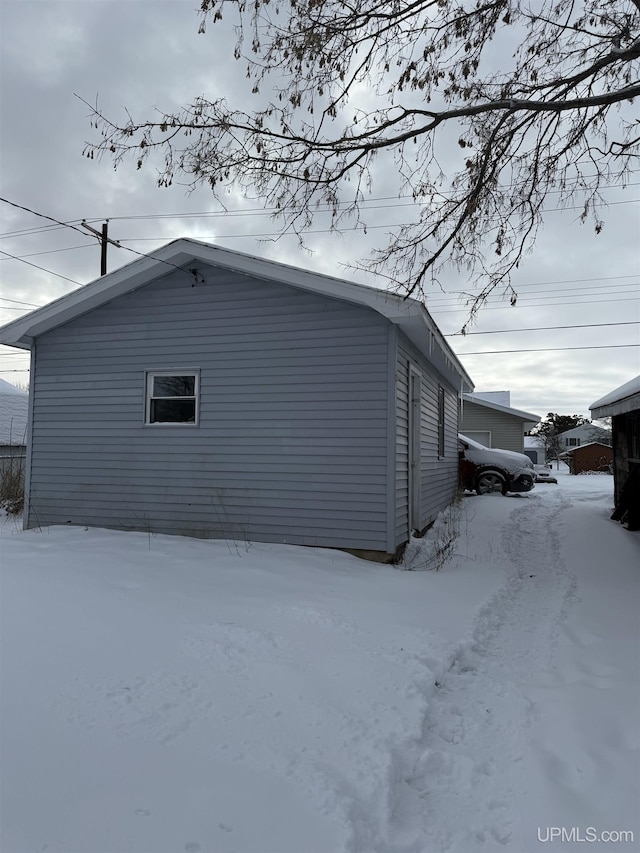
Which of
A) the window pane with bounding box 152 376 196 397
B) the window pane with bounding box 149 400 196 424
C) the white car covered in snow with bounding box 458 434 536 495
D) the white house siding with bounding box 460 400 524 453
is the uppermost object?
the white house siding with bounding box 460 400 524 453

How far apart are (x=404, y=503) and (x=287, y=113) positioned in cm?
500

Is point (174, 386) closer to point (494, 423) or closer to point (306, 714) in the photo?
point (306, 714)

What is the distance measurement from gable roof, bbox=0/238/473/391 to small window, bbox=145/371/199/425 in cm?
146

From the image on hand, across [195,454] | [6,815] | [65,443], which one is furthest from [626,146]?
[65,443]

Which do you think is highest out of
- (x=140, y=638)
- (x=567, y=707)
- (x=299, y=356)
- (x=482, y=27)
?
(x=482, y=27)

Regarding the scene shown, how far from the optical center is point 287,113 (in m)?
5.72

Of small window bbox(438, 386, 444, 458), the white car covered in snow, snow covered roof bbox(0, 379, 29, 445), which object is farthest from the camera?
snow covered roof bbox(0, 379, 29, 445)

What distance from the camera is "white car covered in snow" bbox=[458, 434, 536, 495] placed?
1500cm

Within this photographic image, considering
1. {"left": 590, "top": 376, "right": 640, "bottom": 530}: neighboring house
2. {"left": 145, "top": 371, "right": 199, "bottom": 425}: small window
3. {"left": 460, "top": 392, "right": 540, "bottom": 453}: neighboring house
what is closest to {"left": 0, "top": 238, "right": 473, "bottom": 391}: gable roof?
{"left": 145, "top": 371, "right": 199, "bottom": 425}: small window

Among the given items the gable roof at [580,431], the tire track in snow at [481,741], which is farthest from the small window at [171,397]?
the gable roof at [580,431]

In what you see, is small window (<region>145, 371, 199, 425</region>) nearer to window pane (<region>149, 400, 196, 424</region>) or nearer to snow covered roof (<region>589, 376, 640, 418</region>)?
window pane (<region>149, 400, 196, 424</region>)

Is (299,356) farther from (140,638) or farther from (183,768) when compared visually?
(183,768)

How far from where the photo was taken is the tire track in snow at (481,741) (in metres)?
2.24

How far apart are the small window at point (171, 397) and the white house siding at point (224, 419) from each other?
13 cm
